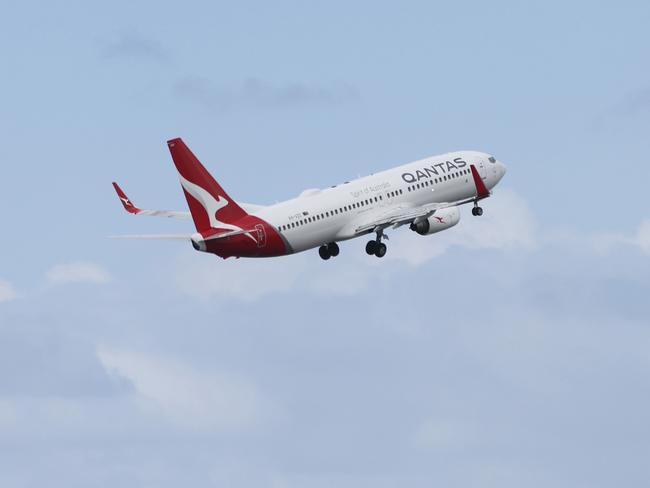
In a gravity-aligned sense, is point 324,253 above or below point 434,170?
below

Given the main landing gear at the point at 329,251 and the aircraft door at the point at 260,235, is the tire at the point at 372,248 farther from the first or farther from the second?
the aircraft door at the point at 260,235

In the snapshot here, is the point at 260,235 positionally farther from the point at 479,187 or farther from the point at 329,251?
the point at 479,187

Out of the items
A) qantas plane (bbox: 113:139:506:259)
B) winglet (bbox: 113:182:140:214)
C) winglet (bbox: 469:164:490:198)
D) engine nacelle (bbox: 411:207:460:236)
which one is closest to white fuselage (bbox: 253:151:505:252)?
qantas plane (bbox: 113:139:506:259)

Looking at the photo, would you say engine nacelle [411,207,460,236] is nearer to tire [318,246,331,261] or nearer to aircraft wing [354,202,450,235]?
aircraft wing [354,202,450,235]

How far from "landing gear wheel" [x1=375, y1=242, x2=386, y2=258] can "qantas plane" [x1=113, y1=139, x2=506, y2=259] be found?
0.23ft

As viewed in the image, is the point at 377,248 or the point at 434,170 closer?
the point at 377,248

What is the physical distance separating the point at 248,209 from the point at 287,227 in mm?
3192

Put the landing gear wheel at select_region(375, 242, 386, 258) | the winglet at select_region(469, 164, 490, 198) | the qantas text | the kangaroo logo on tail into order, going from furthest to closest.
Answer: the winglet at select_region(469, 164, 490, 198) < the qantas text < the landing gear wheel at select_region(375, 242, 386, 258) < the kangaroo logo on tail

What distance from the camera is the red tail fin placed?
115375 millimetres

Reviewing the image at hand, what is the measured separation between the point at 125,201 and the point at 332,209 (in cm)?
1581

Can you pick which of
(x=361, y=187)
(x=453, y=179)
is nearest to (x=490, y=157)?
(x=453, y=179)

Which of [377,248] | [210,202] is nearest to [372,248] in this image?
[377,248]

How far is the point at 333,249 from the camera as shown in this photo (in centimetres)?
12756

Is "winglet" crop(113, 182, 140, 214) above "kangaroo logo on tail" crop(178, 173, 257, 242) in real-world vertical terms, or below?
above
